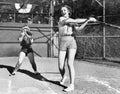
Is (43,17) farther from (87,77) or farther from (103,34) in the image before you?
(87,77)

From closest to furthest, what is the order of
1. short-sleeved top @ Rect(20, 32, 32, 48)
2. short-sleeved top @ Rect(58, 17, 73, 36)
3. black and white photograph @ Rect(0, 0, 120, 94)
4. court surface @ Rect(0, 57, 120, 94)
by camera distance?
1. court surface @ Rect(0, 57, 120, 94)
2. short-sleeved top @ Rect(58, 17, 73, 36)
3. short-sleeved top @ Rect(20, 32, 32, 48)
4. black and white photograph @ Rect(0, 0, 120, 94)

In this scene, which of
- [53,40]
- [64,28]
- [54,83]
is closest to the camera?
[64,28]

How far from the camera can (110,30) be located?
14195mm

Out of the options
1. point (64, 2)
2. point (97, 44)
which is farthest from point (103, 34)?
Answer: point (64, 2)

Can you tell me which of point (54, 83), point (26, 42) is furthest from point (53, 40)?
point (54, 83)

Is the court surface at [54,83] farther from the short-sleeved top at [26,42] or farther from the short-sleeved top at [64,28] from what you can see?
the short-sleeved top at [64,28]

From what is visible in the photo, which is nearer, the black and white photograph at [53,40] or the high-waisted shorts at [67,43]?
the high-waisted shorts at [67,43]

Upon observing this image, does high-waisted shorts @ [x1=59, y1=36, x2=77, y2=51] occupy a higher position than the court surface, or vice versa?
high-waisted shorts @ [x1=59, y1=36, x2=77, y2=51]

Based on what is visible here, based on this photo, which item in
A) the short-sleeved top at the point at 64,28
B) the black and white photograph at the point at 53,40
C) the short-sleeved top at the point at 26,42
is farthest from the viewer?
the black and white photograph at the point at 53,40

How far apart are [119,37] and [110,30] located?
0.77m

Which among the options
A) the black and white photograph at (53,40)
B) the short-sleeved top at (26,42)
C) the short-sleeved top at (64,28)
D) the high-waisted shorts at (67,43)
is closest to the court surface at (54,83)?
the black and white photograph at (53,40)

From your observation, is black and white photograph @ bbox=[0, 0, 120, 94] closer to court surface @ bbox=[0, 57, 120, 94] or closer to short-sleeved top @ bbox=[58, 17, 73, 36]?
court surface @ bbox=[0, 57, 120, 94]

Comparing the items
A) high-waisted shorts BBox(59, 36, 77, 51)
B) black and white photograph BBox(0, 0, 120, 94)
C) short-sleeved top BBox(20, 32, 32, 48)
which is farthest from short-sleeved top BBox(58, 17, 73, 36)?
short-sleeved top BBox(20, 32, 32, 48)

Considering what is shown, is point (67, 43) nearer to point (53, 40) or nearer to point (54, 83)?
point (54, 83)
